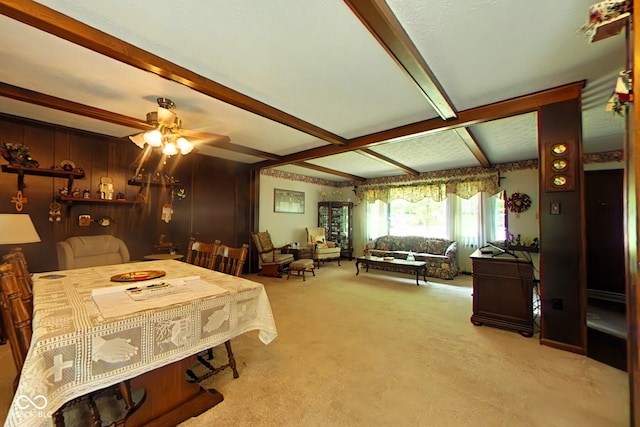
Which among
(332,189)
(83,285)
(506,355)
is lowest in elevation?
(506,355)

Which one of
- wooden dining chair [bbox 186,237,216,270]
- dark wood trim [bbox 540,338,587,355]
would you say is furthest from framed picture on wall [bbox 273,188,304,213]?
dark wood trim [bbox 540,338,587,355]

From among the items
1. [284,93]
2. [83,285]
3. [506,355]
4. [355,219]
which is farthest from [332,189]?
[83,285]

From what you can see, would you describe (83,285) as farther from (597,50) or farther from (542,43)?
(597,50)

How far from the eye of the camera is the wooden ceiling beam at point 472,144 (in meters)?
3.41

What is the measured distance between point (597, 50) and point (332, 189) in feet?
20.9

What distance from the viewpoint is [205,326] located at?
1.40 m

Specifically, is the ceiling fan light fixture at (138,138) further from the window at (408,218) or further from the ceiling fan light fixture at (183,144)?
the window at (408,218)

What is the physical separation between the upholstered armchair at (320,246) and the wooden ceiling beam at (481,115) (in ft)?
9.49

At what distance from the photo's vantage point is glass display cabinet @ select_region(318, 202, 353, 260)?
24.4ft

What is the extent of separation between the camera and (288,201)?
263 inches

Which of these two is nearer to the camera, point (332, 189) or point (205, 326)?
point (205, 326)

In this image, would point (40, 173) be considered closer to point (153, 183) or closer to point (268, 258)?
point (153, 183)

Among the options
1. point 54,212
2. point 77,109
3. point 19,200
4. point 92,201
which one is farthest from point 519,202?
point 19,200

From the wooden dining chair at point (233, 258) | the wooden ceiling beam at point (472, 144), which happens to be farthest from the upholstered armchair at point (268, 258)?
the wooden ceiling beam at point (472, 144)
